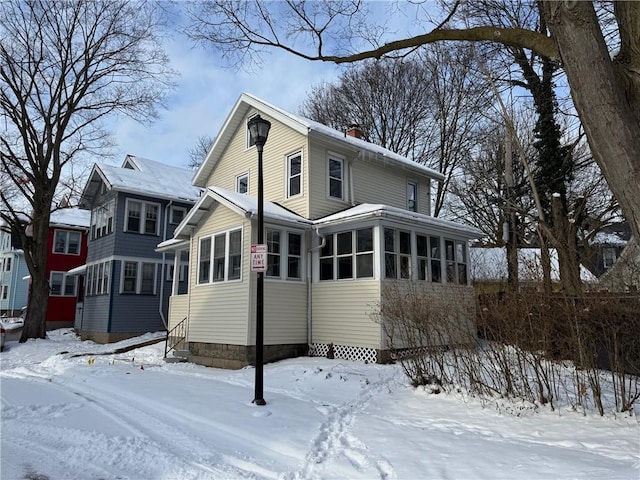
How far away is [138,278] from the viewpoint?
21.9 metres

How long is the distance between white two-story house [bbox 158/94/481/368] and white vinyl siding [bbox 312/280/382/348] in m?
0.03

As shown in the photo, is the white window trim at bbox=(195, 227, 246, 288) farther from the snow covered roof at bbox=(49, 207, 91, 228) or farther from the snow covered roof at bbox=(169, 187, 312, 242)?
the snow covered roof at bbox=(49, 207, 91, 228)

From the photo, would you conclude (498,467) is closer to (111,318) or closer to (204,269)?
(204,269)

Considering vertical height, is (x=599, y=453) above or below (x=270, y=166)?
below

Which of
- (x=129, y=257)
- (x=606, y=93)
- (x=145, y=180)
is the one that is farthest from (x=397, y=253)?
(x=145, y=180)

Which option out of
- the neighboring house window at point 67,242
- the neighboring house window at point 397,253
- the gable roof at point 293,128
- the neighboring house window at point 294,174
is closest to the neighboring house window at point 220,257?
the neighboring house window at point 294,174

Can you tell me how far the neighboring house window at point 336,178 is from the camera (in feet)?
51.2

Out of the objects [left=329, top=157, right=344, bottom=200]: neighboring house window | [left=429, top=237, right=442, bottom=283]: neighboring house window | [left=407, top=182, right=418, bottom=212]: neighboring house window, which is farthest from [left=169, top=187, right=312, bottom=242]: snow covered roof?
[left=407, top=182, right=418, bottom=212]: neighboring house window

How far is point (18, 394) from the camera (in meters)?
8.48

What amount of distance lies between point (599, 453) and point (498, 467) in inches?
51.6

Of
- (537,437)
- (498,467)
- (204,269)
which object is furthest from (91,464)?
(204,269)

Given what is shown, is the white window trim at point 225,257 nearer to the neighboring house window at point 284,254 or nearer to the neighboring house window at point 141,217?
the neighboring house window at point 284,254

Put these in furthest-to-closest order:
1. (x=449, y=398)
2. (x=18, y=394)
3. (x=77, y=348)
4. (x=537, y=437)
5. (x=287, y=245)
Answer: (x=77, y=348)
(x=287, y=245)
(x=18, y=394)
(x=449, y=398)
(x=537, y=437)

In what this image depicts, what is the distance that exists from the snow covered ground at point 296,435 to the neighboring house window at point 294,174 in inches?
293
